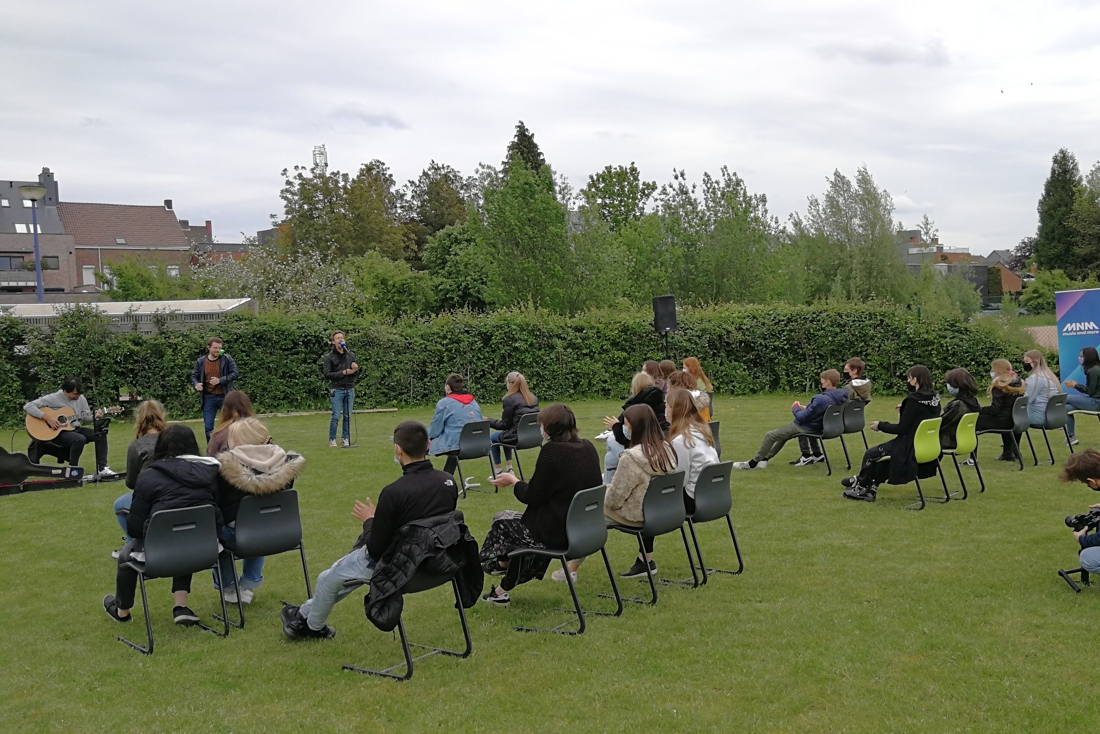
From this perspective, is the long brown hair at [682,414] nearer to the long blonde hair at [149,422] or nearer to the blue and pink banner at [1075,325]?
the long blonde hair at [149,422]

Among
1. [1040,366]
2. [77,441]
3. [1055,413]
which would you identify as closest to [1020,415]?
[1055,413]

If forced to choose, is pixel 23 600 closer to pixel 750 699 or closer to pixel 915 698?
pixel 750 699

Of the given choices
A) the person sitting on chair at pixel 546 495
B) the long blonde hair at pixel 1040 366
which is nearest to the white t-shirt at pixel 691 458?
the person sitting on chair at pixel 546 495

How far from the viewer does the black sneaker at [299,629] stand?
5734 millimetres

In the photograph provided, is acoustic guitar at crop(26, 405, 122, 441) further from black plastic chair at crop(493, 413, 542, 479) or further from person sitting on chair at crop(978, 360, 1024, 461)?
person sitting on chair at crop(978, 360, 1024, 461)

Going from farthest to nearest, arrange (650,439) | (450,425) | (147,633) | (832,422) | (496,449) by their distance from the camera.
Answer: (496,449), (832,422), (450,425), (650,439), (147,633)

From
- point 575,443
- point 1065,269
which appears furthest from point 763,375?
point 1065,269

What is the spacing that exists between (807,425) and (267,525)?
7.22m

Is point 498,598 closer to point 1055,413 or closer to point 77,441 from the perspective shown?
point 77,441

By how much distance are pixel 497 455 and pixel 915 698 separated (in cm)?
769

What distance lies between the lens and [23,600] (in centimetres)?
684

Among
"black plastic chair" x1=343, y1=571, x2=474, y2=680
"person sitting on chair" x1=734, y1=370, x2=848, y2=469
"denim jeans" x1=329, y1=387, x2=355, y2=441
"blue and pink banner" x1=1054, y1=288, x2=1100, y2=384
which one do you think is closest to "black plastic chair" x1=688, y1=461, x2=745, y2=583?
"black plastic chair" x1=343, y1=571, x2=474, y2=680

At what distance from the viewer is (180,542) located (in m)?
5.70

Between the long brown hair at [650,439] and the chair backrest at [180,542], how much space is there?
2.89 metres
